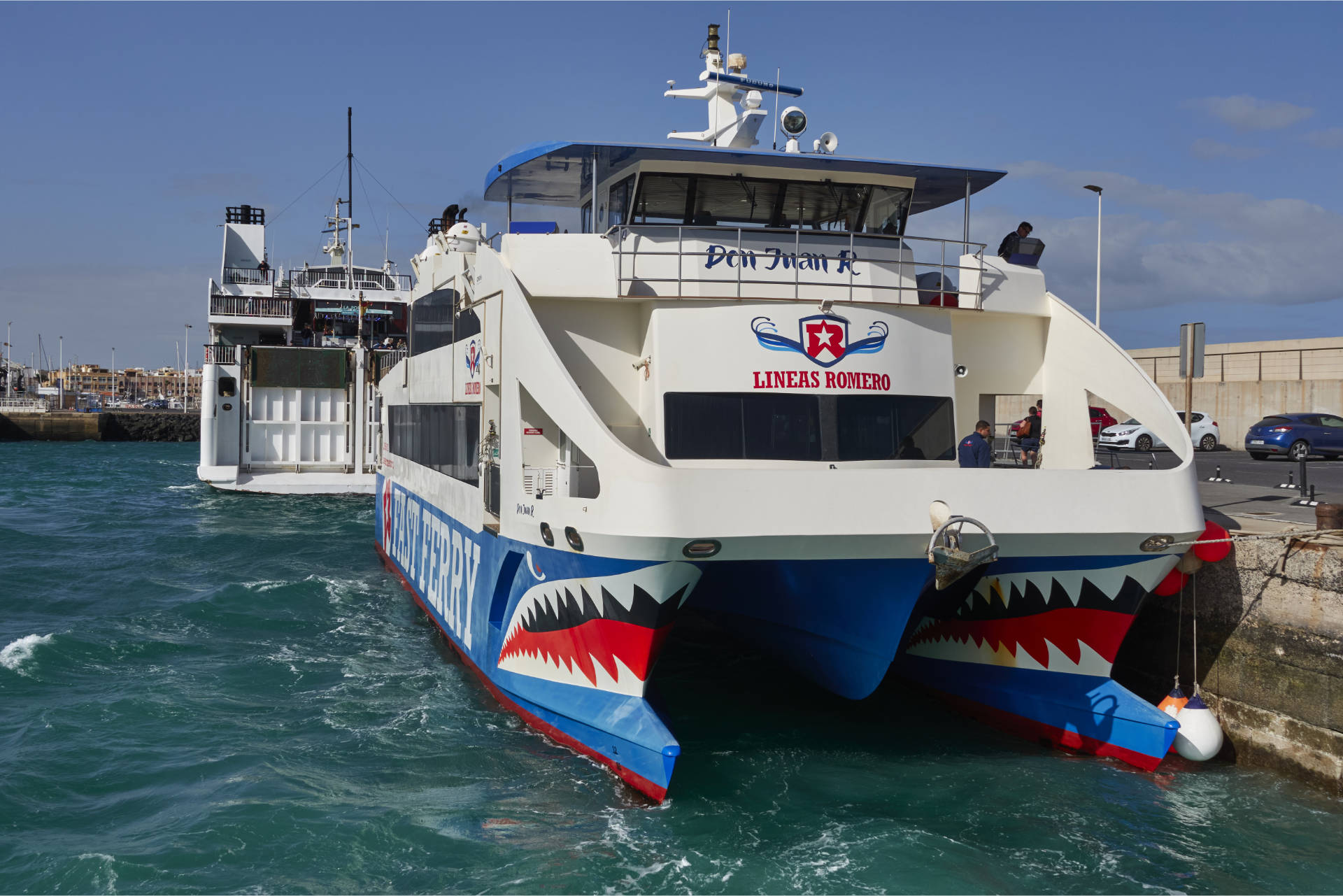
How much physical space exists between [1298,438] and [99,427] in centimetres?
7476

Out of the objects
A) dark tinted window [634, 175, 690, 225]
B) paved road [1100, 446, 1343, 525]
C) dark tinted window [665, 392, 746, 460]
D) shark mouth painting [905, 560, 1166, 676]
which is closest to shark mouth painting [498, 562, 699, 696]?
dark tinted window [665, 392, 746, 460]

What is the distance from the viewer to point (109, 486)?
35.5 m

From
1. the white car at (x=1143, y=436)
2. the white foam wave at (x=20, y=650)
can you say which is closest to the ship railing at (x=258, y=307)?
the white foam wave at (x=20, y=650)

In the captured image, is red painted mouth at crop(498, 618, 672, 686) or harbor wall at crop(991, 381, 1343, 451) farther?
harbor wall at crop(991, 381, 1343, 451)

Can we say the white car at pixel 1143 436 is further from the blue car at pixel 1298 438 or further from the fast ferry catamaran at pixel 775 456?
the fast ferry catamaran at pixel 775 456

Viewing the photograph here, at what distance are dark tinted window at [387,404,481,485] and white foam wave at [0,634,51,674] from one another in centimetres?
497

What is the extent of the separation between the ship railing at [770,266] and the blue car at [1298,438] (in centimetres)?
1636

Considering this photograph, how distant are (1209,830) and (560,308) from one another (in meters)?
6.84

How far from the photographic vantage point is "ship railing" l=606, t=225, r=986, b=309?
9594 mm

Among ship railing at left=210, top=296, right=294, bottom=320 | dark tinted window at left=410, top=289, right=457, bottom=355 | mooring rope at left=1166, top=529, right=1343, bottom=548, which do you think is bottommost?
mooring rope at left=1166, top=529, right=1343, bottom=548

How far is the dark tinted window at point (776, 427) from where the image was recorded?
9250 mm

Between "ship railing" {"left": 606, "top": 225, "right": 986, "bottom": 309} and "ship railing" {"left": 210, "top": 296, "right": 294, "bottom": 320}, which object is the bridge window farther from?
"ship railing" {"left": 210, "top": 296, "right": 294, "bottom": 320}

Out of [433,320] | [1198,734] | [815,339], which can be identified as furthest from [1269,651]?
[433,320]

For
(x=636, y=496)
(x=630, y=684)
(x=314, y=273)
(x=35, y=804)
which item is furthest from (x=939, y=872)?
(x=314, y=273)
